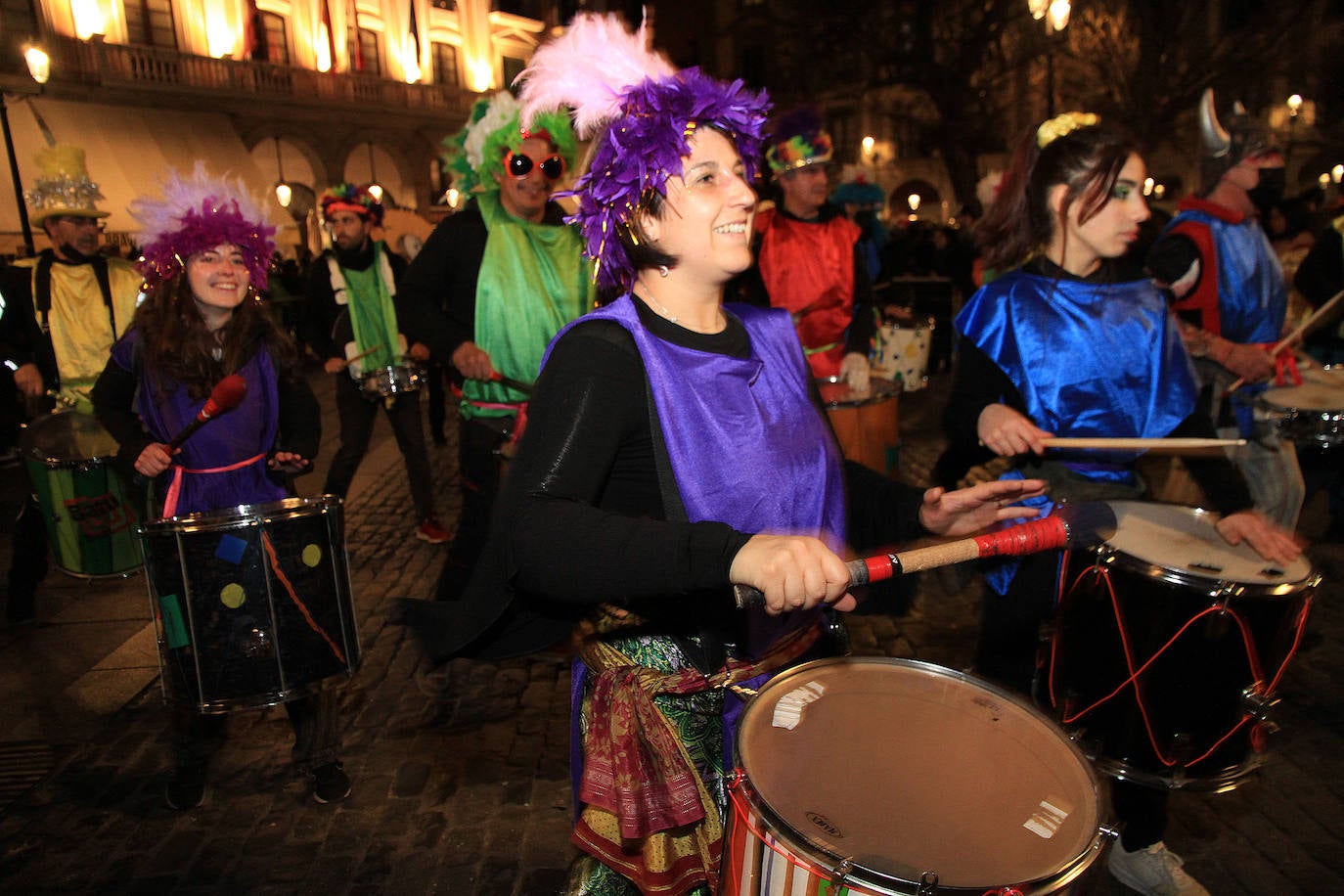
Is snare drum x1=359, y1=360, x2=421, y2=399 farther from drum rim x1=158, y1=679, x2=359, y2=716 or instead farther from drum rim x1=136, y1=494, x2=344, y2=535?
drum rim x1=158, y1=679, x2=359, y2=716

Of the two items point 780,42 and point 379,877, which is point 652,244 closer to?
point 379,877

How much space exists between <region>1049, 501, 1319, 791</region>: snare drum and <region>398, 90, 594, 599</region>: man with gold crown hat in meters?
2.65

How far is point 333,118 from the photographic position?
97.5 feet

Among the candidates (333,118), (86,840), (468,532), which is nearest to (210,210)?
(468,532)

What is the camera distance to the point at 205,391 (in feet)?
11.4

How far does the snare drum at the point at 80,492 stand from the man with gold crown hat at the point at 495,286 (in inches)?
74.9

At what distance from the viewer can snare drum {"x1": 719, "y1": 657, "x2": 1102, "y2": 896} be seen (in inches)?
51.1

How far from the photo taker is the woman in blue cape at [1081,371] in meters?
2.71

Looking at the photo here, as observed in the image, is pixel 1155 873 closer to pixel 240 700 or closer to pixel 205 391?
pixel 240 700

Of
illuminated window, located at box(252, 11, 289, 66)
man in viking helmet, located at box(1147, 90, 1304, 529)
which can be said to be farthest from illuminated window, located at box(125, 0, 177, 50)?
man in viking helmet, located at box(1147, 90, 1304, 529)

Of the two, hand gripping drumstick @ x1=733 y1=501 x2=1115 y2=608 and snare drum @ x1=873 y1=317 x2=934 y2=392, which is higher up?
hand gripping drumstick @ x1=733 y1=501 x2=1115 y2=608

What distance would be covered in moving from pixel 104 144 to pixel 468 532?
78.3 ft

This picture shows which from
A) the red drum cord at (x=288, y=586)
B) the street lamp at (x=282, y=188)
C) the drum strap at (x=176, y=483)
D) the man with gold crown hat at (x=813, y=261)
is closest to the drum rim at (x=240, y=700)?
the red drum cord at (x=288, y=586)

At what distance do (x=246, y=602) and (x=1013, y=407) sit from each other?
2.62 meters
